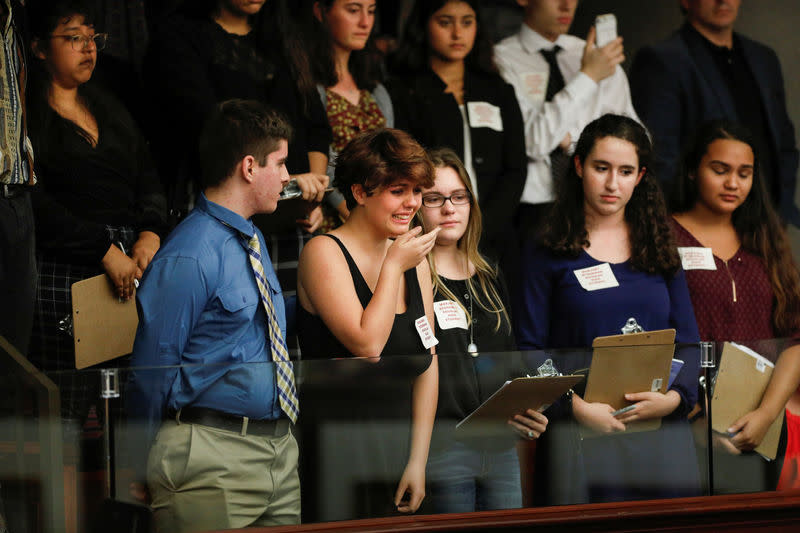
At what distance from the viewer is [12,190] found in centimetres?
293

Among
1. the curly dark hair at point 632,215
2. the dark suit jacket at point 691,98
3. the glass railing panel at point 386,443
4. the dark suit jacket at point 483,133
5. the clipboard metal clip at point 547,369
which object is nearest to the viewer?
the glass railing panel at point 386,443

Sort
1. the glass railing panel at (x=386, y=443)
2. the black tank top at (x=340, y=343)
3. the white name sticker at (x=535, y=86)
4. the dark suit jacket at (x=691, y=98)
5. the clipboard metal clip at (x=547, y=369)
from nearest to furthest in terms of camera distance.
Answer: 1. the glass railing panel at (x=386, y=443)
2. the clipboard metal clip at (x=547, y=369)
3. the black tank top at (x=340, y=343)
4. the white name sticker at (x=535, y=86)
5. the dark suit jacket at (x=691, y=98)

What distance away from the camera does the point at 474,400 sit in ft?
8.13

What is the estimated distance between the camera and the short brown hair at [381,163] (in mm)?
2744

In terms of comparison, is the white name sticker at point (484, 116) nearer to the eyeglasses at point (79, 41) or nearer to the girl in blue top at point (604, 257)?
the girl in blue top at point (604, 257)

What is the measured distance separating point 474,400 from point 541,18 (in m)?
2.33

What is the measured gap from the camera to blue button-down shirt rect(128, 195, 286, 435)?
2.31m

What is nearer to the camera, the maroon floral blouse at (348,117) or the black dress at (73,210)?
the black dress at (73,210)

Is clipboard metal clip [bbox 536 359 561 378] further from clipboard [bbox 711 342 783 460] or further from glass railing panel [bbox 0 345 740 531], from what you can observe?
clipboard [bbox 711 342 783 460]

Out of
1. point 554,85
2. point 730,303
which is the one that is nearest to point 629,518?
point 730,303

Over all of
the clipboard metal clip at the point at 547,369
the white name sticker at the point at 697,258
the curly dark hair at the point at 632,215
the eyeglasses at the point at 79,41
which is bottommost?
the clipboard metal clip at the point at 547,369

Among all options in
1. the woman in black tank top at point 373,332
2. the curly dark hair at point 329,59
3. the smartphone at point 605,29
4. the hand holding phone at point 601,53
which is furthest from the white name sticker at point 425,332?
the smartphone at point 605,29

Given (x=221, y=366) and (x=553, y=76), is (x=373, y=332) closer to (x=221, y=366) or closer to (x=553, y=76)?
(x=221, y=366)

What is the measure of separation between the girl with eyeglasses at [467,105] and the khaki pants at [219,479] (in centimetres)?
168
